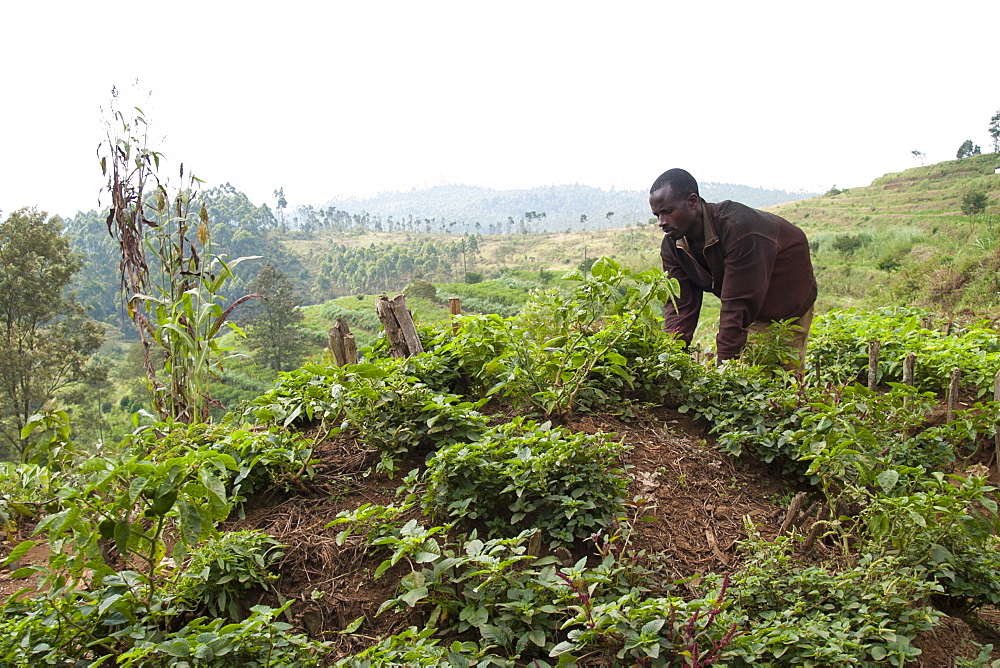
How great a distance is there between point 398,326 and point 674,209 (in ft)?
5.62

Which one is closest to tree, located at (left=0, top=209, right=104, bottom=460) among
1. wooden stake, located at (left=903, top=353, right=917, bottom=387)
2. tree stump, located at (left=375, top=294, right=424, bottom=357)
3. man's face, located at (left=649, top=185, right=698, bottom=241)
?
tree stump, located at (left=375, top=294, right=424, bottom=357)

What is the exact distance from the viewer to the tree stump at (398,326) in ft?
11.5

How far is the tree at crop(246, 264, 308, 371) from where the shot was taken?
21.8 m

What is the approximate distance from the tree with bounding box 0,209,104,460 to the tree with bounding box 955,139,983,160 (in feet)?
99.0

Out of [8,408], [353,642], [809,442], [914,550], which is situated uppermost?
[809,442]

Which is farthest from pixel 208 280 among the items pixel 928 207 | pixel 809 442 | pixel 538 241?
pixel 538 241

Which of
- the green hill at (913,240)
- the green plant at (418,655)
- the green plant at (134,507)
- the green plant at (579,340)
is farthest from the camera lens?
the green hill at (913,240)

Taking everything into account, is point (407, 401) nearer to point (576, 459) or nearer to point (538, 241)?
point (576, 459)

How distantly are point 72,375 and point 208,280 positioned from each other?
1644 cm

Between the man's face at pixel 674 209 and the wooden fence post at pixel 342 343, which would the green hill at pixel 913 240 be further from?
the wooden fence post at pixel 342 343

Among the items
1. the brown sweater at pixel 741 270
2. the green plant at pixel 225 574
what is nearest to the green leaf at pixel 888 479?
the brown sweater at pixel 741 270

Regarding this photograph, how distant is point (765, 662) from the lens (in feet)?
5.48

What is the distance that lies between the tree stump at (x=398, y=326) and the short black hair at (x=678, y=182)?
1581mm

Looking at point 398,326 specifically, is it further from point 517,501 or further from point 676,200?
point 676,200
